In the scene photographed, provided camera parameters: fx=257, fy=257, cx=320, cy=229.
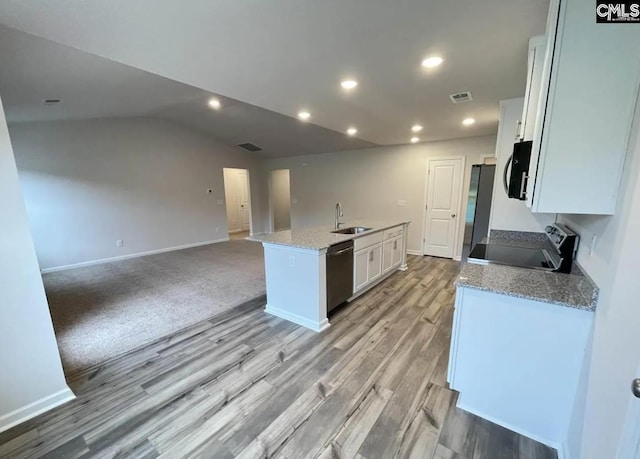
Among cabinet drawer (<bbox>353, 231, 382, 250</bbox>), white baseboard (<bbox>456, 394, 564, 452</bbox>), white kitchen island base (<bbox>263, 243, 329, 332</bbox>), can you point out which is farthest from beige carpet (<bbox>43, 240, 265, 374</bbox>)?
white baseboard (<bbox>456, 394, 564, 452</bbox>)

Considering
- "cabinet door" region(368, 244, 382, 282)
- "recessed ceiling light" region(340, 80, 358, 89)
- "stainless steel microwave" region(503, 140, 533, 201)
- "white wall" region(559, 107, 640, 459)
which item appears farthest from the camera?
"cabinet door" region(368, 244, 382, 282)

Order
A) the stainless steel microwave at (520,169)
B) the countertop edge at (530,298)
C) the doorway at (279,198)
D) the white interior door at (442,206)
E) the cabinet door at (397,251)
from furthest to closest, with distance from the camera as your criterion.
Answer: the doorway at (279,198) < the white interior door at (442,206) < the cabinet door at (397,251) < the stainless steel microwave at (520,169) < the countertop edge at (530,298)

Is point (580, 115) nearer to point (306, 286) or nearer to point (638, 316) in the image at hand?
point (638, 316)

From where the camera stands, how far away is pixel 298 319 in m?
2.83

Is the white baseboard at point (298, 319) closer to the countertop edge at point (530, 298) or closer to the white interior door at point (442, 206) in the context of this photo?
the countertop edge at point (530, 298)

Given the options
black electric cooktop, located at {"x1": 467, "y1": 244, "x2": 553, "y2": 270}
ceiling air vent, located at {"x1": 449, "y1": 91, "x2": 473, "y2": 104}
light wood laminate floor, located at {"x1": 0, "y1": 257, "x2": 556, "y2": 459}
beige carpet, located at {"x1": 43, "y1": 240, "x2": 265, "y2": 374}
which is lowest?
light wood laminate floor, located at {"x1": 0, "y1": 257, "x2": 556, "y2": 459}

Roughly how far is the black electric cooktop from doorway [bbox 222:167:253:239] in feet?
24.5

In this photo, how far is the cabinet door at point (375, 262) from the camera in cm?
356

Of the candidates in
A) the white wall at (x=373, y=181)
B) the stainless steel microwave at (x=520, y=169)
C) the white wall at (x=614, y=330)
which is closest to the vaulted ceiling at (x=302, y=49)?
the stainless steel microwave at (x=520, y=169)

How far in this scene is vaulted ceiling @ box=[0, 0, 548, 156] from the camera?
56.0 inches

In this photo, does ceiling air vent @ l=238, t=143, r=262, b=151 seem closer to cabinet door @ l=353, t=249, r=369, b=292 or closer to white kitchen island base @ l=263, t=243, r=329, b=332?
white kitchen island base @ l=263, t=243, r=329, b=332

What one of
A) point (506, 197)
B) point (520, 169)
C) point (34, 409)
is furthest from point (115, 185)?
point (506, 197)

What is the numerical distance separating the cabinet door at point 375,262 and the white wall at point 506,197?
1.45 m

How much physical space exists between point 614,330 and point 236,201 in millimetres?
9364
